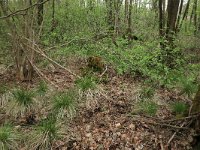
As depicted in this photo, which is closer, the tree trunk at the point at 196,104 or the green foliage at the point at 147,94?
the tree trunk at the point at 196,104

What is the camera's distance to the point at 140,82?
25.5ft

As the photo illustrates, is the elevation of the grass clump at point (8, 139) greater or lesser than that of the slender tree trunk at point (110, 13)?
lesser

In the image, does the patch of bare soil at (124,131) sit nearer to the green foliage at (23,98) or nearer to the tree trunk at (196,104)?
the tree trunk at (196,104)

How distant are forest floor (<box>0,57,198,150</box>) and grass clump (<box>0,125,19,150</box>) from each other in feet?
2.43

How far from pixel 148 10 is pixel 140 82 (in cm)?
1145

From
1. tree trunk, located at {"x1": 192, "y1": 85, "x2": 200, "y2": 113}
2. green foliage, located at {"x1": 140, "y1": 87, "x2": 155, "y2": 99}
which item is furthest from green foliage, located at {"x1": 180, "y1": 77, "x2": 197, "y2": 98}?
tree trunk, located at {"x1": 192, "y1": 85, "x2": 200, "y2": 113}

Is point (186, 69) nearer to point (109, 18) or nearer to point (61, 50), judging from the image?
point (61, 50)

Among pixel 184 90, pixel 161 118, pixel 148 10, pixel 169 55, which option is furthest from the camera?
pixel 148 10

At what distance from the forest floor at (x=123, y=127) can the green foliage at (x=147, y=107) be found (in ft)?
0.37

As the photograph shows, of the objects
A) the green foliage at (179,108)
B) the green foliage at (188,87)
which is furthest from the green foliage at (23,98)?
the green foliage at (188,87)

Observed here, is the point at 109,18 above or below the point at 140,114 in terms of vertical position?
above

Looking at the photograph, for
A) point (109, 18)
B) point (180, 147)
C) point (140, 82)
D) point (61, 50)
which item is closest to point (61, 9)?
point (109, 18)

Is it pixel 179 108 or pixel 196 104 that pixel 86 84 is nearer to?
pixel 179 108

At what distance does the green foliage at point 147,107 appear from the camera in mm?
5586
